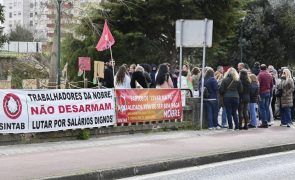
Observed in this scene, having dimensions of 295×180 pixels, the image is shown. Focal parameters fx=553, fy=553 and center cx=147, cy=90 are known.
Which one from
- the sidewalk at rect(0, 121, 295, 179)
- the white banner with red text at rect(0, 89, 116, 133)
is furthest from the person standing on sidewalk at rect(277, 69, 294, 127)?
the white banner with red text at rect(0, 89, 116, 133)

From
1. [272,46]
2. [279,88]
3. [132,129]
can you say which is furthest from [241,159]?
[272,46]

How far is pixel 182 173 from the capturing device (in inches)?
397

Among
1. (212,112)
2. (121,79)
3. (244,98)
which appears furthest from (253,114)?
(121,79)

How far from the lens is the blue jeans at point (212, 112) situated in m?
15.8

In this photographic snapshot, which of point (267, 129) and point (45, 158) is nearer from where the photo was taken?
point (45, 158)

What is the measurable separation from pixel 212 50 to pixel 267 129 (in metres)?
20.6

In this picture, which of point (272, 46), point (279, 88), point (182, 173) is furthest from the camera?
point (272, 46)

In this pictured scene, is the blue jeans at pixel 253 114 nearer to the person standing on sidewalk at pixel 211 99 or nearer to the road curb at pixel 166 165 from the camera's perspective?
the person standing on sidewalk at pixel 211 99

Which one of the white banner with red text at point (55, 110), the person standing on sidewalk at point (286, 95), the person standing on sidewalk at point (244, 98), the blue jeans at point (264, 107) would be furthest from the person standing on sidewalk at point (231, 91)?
the white banner with red text at point (55, 110)

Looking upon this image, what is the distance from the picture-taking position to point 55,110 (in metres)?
12.6

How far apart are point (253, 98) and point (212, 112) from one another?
157 centimetres

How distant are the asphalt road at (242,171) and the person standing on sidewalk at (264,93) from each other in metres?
5.08

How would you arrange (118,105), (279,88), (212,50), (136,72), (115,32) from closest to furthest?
(118,105) → (136,72) → (279,88) → (115,32) → (212,50)

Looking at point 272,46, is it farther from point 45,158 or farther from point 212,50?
point 45,158
